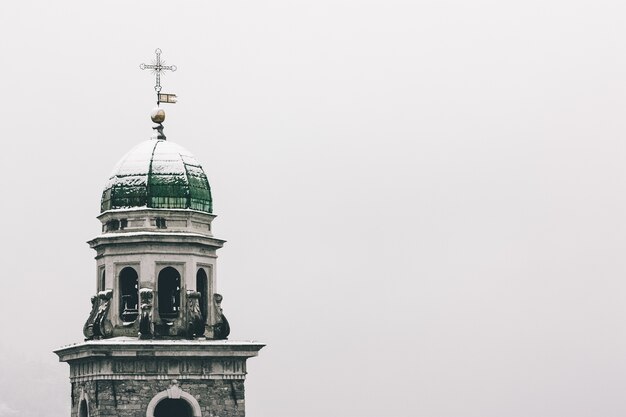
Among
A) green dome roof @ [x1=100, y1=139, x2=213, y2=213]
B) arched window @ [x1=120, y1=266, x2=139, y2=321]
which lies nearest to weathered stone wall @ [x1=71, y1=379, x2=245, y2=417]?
arched window @ [x1=120, y1=266, x2=139, y2=321]

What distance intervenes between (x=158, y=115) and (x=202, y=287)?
7326 millimetres

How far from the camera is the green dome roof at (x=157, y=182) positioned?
89.9 meters

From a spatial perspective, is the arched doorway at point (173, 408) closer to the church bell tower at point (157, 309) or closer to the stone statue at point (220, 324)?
the church bell tower at point (157, 309)

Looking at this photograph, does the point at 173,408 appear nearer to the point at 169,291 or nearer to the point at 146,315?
the point at 146,315

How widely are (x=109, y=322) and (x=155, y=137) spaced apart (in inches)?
316

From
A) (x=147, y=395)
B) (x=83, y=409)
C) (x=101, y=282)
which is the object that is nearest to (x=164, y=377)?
(x=147, y=395)

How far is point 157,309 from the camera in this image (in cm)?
8906

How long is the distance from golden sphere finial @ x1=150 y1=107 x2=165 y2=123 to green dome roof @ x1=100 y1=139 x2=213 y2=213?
147 centimetres

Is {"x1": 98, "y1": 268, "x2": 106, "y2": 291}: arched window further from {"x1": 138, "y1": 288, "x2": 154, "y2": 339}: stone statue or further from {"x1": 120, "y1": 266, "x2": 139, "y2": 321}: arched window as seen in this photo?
{"x1": 138, "y1": 288, "x2": 154, "y2": 339}: stone statue

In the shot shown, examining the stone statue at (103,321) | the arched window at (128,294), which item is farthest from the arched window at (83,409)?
the arched window at (128,294)

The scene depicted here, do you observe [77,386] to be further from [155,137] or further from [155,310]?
[155,137]

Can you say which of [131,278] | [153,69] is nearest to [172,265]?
[131,278]

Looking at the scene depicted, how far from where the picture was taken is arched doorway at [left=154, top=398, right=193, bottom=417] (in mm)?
88625

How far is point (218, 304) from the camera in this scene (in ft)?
297
